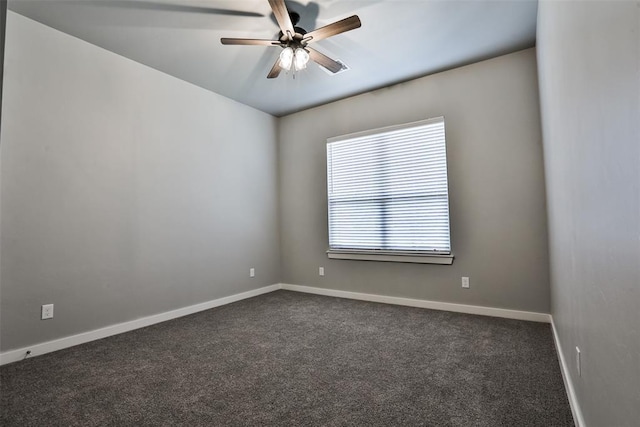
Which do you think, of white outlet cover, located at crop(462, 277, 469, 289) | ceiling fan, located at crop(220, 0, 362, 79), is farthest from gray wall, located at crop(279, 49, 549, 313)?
ceiling fan, located at crop(220, 0, 362, 79)

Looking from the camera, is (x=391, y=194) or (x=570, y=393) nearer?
(x=570, y=393)

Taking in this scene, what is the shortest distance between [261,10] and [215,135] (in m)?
1.88

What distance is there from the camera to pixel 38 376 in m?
2.27

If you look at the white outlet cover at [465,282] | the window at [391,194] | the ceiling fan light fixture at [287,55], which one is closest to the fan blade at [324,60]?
the ceiling fan light fixture at [287,55]

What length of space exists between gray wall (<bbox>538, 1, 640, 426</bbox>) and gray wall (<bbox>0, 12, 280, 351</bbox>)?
351cm

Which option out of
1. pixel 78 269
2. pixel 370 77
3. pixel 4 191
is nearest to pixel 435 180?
pixel 370 77

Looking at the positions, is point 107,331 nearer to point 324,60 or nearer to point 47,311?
point 47,311

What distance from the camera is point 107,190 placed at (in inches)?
124

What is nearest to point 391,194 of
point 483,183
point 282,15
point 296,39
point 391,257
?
point 391,257

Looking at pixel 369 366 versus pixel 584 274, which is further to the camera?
pixel 369 366

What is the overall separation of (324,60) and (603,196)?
2370 millimetres

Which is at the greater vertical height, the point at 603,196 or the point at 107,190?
the point at 107,190

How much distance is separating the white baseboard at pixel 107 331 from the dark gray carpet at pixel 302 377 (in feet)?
0.32

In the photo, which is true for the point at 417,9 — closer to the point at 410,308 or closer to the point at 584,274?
the point at 584,274
